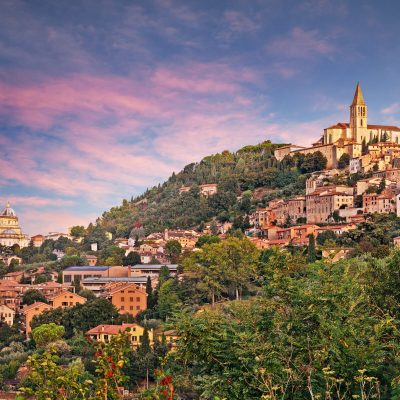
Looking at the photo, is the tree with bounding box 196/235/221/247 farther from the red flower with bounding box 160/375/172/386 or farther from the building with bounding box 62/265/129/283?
the red flower with bounding box 160/375/172/386

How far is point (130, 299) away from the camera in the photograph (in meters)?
37.1

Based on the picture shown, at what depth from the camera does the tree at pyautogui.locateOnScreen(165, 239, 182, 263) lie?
Answer: 50531 millimetres

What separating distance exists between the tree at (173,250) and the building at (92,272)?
4.44m

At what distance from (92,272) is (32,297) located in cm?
838

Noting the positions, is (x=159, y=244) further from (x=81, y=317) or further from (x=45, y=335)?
(x=45, y=335)

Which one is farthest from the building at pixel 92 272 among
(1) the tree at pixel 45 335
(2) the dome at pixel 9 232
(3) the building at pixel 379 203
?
(2) the dome at pixel 9 232

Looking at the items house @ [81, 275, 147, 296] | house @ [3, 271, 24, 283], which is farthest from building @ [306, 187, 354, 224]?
house @ [3, 271, 24, 283]

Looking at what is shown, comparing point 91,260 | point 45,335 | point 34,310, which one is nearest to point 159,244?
point 91,260

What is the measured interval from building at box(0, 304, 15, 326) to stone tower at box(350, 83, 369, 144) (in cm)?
4257

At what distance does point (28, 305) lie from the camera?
38781 millimetres

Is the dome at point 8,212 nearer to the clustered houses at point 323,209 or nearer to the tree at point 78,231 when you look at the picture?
the tree at point 78,231

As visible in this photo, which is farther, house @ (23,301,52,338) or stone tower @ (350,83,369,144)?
stone tower @ (350,83,369,144)

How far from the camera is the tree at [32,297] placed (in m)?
39.2

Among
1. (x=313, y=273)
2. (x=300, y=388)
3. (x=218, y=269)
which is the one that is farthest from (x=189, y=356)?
(x=218, y=269)
